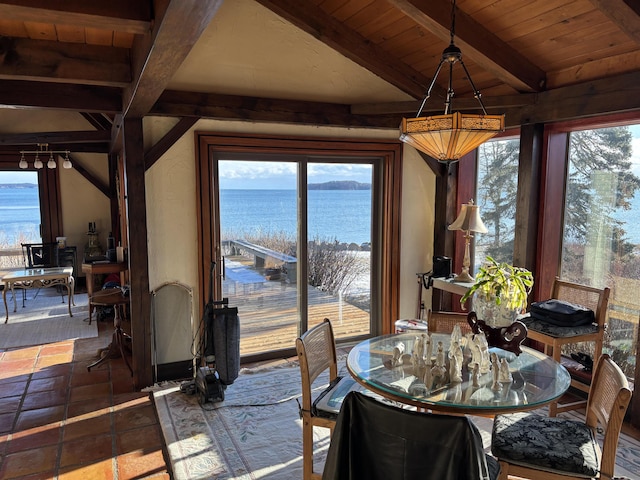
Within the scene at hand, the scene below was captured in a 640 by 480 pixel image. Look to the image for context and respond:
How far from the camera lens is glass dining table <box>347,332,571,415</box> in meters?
2.08

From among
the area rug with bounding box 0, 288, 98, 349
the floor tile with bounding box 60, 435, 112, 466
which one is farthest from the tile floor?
the area rug with bounding box 0, 288, 98, 349

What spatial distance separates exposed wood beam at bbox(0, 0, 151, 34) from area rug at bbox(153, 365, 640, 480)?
243cm

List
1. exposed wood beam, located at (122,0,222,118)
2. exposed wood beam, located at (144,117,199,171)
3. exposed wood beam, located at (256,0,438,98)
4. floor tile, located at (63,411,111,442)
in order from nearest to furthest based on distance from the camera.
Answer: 1. exposed wood beam, located at (122,0,222,118)
2. floor tile, located at (63,411,111,442)
3. exposed wood beam, located at (144,117,199,171)
4. exposed wood beam, located at (256,0,438,98)

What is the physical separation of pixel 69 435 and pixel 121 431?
0.34m

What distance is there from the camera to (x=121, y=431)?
3.23 m

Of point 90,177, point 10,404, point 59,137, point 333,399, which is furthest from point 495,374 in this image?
point 90,177

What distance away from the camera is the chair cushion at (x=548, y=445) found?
2.04 meters

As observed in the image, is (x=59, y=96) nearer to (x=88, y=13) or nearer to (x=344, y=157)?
(x=88, y=13)

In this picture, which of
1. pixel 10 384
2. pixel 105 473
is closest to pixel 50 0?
pixel 105 473

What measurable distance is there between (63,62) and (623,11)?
10.4 ft

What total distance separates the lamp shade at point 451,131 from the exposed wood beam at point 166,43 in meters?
1.15

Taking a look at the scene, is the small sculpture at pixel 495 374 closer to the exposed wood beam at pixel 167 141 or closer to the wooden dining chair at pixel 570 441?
the wooden dining chair at pixel 570 441

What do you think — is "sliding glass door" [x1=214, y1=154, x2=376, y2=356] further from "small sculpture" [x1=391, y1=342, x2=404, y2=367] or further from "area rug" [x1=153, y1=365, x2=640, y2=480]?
"small sculpture" [x1=391, y1=342, x2=404, y2=367]

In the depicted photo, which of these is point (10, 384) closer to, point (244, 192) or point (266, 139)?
point (244, 192)
